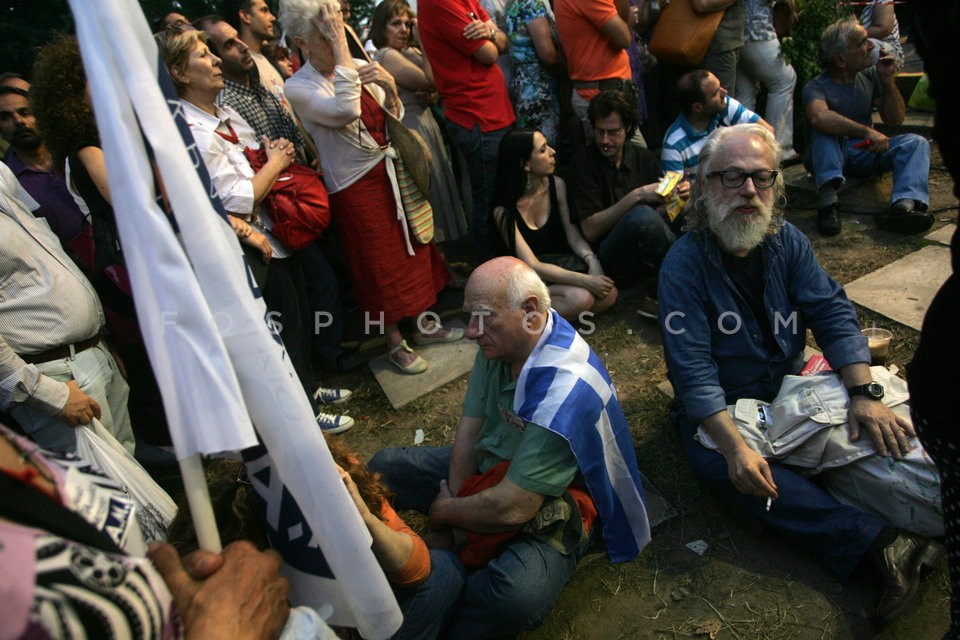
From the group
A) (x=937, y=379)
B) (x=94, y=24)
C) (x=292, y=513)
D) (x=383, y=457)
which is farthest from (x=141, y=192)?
(x=383, y=457)

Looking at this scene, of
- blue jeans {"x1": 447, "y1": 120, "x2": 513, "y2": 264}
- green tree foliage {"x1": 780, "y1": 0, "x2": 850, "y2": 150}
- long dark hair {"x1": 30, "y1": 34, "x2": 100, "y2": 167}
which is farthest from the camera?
green tree foliage {"x1": 780, "y1": 0, "x2": 850, "y2": 150}

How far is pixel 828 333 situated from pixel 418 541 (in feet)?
5.96

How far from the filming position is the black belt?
221 cm

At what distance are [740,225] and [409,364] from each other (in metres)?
2.12

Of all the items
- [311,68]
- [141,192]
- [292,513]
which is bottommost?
[292,513]

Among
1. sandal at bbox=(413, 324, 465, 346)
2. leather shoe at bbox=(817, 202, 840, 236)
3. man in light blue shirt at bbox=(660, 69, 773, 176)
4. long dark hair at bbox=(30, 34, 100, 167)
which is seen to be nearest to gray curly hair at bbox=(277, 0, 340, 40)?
long dark hair at bbox=(30, 34, 100, 167)

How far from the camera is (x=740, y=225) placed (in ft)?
8.06

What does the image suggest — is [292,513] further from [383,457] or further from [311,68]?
[311,68]

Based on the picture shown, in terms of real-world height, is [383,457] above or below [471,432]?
below

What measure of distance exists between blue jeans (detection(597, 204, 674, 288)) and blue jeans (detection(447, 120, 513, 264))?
2.72 feet

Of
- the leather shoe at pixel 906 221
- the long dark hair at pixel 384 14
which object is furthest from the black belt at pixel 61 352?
the leather shoe at pixel 906 221

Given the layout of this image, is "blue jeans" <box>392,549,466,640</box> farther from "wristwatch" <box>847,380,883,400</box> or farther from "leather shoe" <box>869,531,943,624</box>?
"wristwatch" <box>847,380,883,400</box>

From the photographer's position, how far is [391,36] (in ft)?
14.4

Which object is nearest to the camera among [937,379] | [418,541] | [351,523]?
[351,523]
